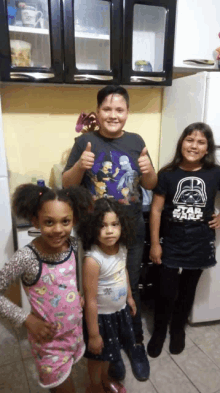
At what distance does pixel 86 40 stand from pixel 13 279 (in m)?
1.26

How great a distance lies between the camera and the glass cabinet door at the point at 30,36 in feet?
4.29

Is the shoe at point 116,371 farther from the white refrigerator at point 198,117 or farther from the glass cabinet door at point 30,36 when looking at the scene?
the glass cabinet door at point 30,36

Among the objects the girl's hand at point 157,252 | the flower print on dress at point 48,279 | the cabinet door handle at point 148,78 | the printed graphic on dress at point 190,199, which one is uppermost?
the cabinet door handle at point 148,78

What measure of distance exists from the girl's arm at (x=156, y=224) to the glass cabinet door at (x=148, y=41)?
0.66m

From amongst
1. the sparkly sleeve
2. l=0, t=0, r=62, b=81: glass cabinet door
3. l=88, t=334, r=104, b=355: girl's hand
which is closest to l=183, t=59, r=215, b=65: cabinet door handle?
l=0, t=0, r=62, b=81: glass cabinet door

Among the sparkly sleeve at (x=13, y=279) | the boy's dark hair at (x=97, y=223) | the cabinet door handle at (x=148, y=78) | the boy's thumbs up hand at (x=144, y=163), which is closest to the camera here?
the sparkly sleeve at (x=13, y=279)

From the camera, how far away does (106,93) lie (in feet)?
3.67

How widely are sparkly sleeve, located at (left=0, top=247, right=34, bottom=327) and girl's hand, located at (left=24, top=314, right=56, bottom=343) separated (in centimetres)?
2

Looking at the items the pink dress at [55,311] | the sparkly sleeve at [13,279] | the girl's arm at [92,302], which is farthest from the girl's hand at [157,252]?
the sparkly sleeve at [13,279]

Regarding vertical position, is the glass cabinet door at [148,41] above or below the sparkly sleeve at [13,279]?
above

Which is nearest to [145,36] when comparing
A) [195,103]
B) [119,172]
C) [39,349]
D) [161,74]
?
[161,74]

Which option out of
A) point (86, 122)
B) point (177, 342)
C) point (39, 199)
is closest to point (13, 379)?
point (177, 342)

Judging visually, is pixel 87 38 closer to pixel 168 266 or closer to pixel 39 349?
pixel 168 266

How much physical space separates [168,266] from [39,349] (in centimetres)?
70
